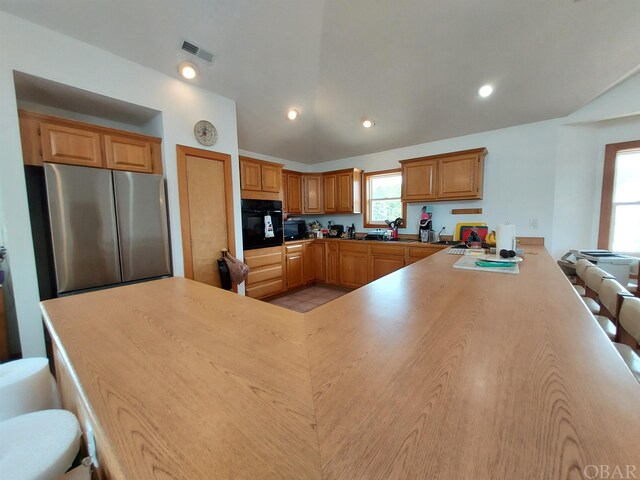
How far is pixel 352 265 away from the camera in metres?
4.23

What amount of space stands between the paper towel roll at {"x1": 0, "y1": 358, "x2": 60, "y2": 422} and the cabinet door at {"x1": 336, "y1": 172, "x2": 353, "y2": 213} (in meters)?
3.91

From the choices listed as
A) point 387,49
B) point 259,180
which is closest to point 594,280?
point 387,49

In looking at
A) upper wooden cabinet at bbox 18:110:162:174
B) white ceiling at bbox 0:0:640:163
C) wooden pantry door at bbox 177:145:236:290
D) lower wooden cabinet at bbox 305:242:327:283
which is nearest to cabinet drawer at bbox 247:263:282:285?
wooden pantry door at bbox 177:145:236:290

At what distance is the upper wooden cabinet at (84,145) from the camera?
5.98 feet

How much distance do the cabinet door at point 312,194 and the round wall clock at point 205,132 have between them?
2.11 metres

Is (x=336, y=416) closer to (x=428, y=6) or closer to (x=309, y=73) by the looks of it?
(x=428, y=6)

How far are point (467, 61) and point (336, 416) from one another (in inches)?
128

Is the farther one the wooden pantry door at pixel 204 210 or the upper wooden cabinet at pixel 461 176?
the upper wooden cabinet at pixel 461 176

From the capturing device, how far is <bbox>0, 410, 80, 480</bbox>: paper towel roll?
24.0 inches

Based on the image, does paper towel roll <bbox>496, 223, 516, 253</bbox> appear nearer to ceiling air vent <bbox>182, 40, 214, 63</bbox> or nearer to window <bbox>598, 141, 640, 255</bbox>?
window <bbox>598, 141, 640, 255</bbox>

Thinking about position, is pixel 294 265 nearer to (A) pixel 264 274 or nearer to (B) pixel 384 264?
(A) pixel 264 274

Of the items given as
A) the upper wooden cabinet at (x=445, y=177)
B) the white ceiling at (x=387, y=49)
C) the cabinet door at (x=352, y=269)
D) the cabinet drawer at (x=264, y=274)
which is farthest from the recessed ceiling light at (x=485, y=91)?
the cabinet drawer at (x=264, y=274)

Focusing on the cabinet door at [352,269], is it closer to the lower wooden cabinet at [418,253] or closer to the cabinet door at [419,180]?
the lower wooden cabinet at [418,253]

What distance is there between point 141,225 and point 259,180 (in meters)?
1.72
